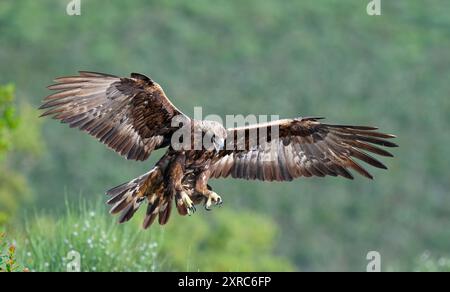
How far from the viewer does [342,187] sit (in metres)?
51.1

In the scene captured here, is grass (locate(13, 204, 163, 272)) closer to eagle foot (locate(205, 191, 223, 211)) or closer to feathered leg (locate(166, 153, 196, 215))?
feathered leg (locate(166, 153, 196, 215))

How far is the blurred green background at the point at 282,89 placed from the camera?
46.5 metres

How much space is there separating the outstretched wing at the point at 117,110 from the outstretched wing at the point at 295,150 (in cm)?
83

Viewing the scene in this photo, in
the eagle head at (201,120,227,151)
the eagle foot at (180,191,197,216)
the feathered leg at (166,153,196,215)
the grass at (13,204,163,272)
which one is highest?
the eagle head at (201,120,227,151)

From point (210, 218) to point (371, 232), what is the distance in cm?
1084

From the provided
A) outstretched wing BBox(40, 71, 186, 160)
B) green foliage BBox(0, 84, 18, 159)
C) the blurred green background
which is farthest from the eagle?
the blurred green background

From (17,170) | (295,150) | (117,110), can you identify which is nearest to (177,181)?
(117,110)

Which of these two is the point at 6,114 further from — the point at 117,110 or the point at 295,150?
the point at 295,150

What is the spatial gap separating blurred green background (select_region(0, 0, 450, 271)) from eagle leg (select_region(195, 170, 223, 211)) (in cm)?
2944

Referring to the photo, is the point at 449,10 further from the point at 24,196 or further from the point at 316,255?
the point at 24,196

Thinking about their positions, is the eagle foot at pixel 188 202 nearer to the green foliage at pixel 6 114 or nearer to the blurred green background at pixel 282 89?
the green foliage at pixel 6 114

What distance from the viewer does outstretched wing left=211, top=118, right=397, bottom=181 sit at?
9.43 m

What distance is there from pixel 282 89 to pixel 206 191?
44.5 meters

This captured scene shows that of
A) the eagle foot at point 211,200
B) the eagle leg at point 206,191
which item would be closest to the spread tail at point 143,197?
the eagle leg at point 206,191
